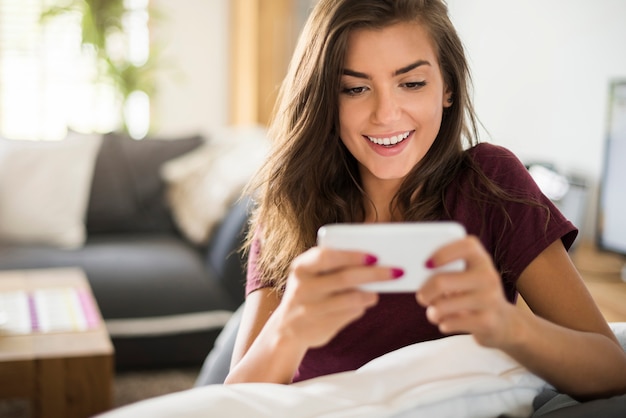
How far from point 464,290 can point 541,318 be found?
0.25 meters

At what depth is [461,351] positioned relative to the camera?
80 centimetres

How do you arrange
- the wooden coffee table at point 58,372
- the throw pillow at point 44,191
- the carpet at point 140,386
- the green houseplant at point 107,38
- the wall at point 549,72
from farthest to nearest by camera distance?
1. the green houseplant at point 107,38
2. the throw pillow at point 44,191
3. the carpet at point 140,386
4. the wall at point 549,72
5. the wooden coffee table at point 58,372

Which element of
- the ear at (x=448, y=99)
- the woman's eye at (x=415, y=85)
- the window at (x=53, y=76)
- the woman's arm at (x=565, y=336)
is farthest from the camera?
the window at (x=53, y=76)

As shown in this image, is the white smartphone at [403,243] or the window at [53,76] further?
the window at [53,76]

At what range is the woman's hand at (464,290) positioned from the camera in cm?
70

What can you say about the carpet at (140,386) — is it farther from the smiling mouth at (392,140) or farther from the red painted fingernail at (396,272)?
the red painted fingernail at (396,272)

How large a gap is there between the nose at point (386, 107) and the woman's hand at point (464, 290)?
0.50m

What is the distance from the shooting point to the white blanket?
71cm

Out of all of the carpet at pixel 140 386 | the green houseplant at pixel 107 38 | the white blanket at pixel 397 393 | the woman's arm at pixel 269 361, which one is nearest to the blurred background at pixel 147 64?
the green houseplant at pixel 107 38

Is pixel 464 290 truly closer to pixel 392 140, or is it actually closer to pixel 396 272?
pixel 396 272

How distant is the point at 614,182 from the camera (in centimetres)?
200

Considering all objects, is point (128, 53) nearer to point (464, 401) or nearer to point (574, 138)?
point (574, 138)

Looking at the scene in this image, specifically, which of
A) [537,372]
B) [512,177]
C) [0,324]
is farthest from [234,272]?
[537,372]

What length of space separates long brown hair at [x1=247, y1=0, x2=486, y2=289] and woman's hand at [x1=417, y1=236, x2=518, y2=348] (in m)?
0.55
